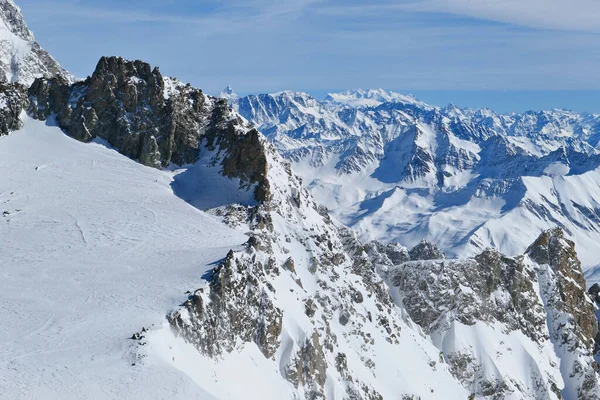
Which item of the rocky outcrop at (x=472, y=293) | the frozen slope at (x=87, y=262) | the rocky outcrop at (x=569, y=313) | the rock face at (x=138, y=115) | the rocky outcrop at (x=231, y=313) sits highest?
the rock face at (x=138, y=115)

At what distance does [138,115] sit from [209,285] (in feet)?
197

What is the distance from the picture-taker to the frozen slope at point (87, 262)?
211 feet

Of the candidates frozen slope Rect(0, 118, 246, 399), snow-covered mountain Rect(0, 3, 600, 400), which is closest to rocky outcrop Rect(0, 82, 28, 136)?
snow-covered mountain Rect(0, 3, 600, 400)

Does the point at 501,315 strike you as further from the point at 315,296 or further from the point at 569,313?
the point at 315,296

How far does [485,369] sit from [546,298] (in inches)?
1536

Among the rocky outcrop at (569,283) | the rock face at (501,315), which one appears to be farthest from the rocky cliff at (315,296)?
the rocky outcrop at (569,283)

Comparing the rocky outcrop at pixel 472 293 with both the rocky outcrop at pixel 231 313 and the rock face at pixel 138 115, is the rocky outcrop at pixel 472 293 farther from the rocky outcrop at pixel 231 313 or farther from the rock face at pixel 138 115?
the rocky outcrop at pixel 231 313

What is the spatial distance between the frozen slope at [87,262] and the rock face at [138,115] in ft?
12.7

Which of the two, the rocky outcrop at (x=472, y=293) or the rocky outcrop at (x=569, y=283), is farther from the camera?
the rocky outcrop at (x=569, y=283)

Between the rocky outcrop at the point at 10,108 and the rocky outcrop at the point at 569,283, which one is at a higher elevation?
the rocky outcrop at the point at 10,108

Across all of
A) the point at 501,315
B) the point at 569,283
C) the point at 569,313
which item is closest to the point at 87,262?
the point at 501,315


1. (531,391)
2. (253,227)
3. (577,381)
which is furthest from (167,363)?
(577,381)

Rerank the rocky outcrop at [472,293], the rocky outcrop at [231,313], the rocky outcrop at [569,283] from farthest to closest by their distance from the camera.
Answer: the rocky outcrop at [569,283] → the rocky outcrop at [472,293] → the rocky outcrop at [231,313]

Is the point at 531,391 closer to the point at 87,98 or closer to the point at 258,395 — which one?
the point at 258,395
